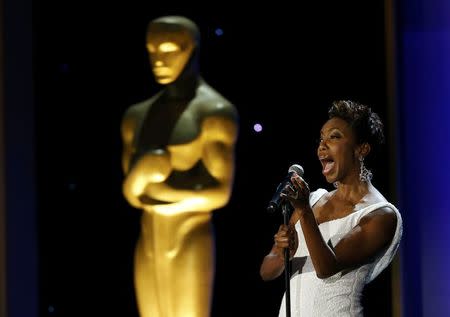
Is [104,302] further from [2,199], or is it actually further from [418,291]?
[418,291]

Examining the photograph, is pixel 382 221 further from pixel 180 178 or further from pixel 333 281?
pixel 180 178

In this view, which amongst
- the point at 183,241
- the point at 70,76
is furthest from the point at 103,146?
the point at 183,241

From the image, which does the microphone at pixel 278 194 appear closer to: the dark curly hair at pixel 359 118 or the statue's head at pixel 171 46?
the dark curly hair at pixel 359 118

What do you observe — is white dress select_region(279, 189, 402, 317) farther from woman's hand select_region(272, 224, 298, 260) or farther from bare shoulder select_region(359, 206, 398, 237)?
woman's hand select_region(272, 224, 298, 260)

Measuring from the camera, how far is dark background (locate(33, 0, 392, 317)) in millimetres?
2354

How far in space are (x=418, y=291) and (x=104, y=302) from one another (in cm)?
95

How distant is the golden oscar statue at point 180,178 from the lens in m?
1.97

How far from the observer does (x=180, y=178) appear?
199 cm

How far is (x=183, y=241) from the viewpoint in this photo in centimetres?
198

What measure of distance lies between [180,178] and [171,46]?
1.06 ft

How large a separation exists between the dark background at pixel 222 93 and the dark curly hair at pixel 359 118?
35 centimetres

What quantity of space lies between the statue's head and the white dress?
496mm

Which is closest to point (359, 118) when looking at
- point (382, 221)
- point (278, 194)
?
point (382, 221)

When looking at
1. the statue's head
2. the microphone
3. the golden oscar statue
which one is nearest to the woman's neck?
the microphone
